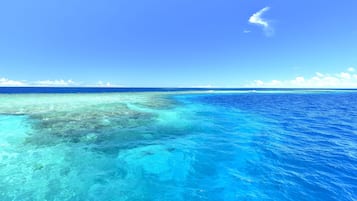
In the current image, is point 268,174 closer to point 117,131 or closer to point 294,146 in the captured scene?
point 294,146

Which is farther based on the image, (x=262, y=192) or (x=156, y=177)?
(x=156, y=177)

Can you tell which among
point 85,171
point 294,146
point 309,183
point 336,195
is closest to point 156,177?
point 85,171

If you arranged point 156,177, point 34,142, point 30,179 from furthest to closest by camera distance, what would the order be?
point 34,142, point 156,177, point 30,179

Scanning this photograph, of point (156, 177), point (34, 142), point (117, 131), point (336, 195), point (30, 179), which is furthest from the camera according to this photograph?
point (117, 131)

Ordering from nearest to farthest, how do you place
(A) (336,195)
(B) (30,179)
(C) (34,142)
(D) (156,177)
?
1. (A) (336,195)
2. (B) (30,179)
3. (D) (156,177)
4. (C) (34,142)

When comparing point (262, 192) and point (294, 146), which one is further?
point (294, 146)

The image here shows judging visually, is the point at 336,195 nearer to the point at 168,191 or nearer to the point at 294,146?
the point at 294,146

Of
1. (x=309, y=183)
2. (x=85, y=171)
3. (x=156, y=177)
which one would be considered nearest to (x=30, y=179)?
(x=85, y=171)

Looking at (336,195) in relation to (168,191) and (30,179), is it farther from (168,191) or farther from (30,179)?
(30,179)
